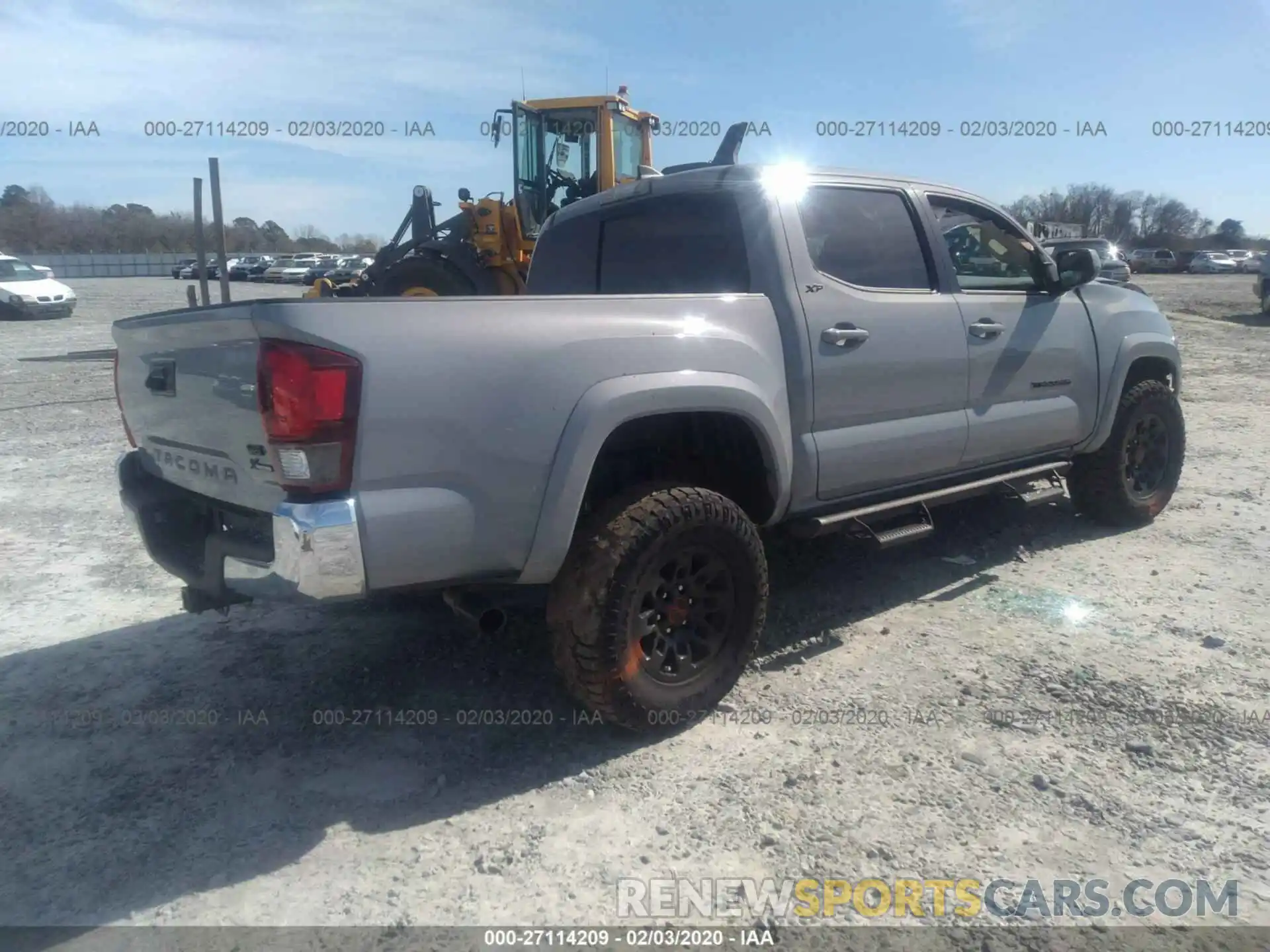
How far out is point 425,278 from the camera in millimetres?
10867

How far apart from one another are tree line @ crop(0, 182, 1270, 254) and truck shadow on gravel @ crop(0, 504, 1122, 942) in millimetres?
62329

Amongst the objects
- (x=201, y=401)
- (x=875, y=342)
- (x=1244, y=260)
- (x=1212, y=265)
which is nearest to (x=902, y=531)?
(x=875, y=342)

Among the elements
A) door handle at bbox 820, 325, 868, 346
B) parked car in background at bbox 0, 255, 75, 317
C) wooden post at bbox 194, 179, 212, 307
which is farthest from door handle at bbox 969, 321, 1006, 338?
parked car in background at bbox 0, 255, 75, 317

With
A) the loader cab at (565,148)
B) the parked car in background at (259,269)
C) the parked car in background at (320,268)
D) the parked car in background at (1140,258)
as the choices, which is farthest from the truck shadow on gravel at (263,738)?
the parked car in background at (1140,258)

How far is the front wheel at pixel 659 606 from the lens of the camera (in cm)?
303

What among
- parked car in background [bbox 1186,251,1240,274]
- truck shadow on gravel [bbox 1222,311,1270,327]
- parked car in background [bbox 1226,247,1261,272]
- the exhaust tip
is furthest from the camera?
parked car in background [bbox 1226,247,1261,272]

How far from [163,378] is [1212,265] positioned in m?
61.8

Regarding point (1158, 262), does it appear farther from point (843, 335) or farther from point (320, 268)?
point (843, 335)

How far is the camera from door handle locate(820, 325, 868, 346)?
367 centimetres

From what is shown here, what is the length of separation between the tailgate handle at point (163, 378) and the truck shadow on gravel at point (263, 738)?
1.09 m

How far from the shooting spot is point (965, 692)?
11.7ft

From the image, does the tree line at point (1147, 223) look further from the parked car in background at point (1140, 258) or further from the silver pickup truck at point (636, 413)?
the silver pickup truck at point (636, 413)

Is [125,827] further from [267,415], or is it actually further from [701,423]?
[701,423]

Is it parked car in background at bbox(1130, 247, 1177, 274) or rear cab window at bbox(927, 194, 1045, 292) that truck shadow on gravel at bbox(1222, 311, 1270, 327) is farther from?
parked car in background at bbox(1130, 247, 1177, 274)
